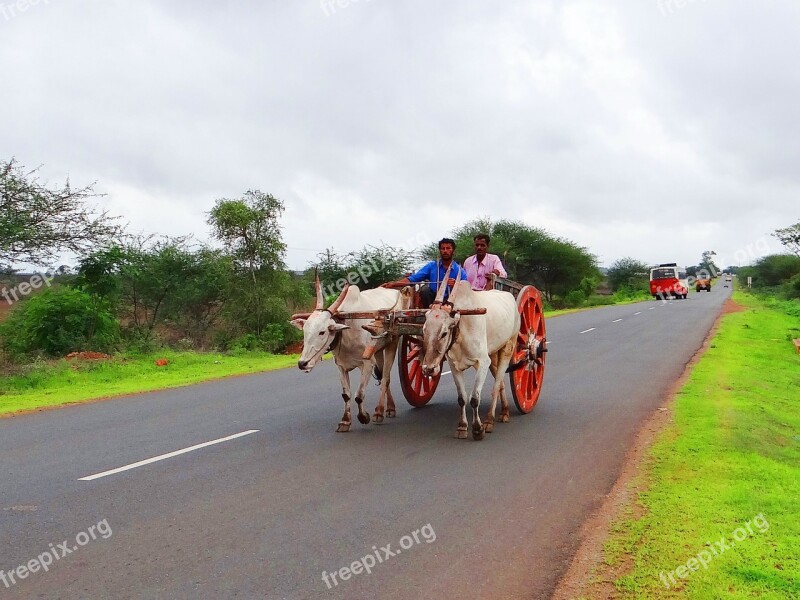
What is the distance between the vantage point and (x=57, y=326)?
18406 millimetres

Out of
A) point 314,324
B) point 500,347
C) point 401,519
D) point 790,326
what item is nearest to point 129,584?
point 401,519

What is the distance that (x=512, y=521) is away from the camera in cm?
527

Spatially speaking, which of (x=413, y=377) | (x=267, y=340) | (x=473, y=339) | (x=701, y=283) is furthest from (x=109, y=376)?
(x=701, y=283)

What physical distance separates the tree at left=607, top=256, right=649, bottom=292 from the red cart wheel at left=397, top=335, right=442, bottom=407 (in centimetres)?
7499

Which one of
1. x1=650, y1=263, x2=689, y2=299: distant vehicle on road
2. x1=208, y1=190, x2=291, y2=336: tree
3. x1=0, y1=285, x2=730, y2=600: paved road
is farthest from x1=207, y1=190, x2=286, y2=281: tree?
x1=650, y1=263, x2=689, y2=299: distant vehicle on road

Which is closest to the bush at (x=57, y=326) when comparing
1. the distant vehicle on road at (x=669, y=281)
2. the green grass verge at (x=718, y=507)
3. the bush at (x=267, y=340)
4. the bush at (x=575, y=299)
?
the bush at (x=267, y=340)

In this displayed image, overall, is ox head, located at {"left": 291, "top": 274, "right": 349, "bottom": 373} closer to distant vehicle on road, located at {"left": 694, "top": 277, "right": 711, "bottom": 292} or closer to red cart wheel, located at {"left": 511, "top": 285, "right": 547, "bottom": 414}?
red cart wheel, located at {"left": 511, "top": 285, "right": 547, "bottom": 414}

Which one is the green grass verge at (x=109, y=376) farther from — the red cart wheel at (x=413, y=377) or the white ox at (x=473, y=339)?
the white ox at (x=473, y=339)

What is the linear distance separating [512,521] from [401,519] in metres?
0.88

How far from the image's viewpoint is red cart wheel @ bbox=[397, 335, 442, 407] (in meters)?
9.26

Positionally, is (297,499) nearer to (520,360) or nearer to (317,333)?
(317,333)

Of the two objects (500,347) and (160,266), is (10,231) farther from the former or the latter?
(500,347)

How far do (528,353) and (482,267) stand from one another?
1.40 meters

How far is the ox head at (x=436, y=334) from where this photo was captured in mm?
7137
